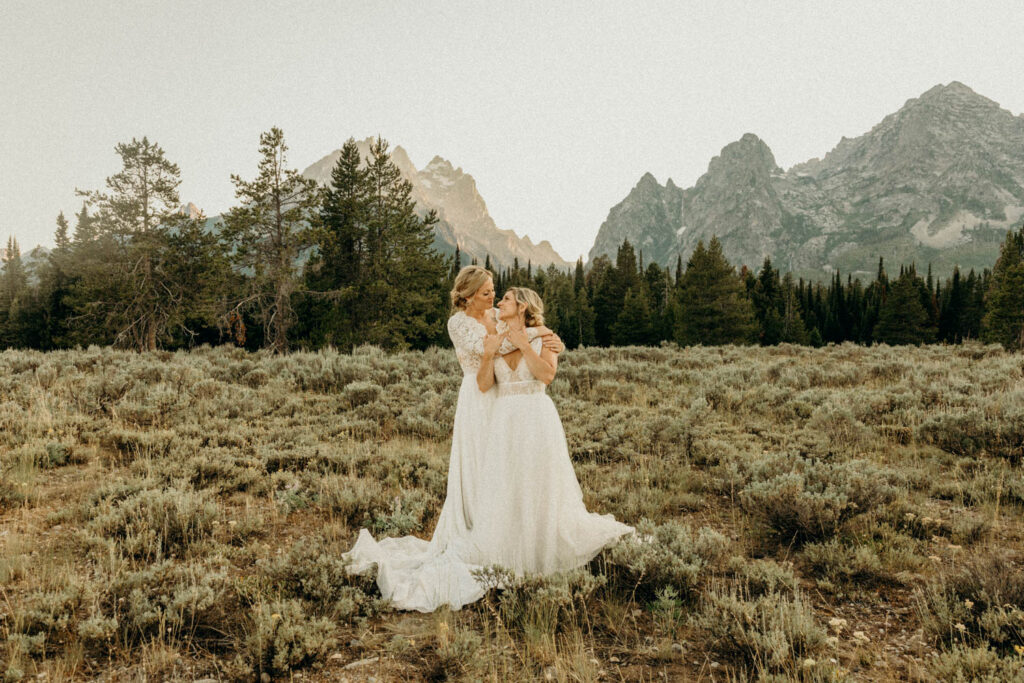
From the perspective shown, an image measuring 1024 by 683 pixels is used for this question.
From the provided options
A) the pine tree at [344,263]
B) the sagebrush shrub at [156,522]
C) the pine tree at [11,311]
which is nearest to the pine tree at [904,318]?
the pine tree at [344,263]

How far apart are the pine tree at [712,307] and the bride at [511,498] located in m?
36.2

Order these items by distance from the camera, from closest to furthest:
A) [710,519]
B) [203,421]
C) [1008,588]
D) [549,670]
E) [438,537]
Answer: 1. [549,670]
2. [1008,588]
3. [438,537]
4. [710,519]
5. [203,421]

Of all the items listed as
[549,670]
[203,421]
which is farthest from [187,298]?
[549,670]

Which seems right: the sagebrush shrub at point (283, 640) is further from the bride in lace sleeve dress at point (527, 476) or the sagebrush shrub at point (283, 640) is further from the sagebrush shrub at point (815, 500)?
the sagebrush shrub at point (815, 500)

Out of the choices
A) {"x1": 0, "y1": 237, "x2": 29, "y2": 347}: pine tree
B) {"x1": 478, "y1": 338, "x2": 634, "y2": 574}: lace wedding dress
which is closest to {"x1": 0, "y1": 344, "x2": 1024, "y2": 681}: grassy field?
{"x1": 478, "y1": 338, "x2": 634, "y2": 574}: lace wedding dress

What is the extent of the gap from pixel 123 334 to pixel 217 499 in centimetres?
3051

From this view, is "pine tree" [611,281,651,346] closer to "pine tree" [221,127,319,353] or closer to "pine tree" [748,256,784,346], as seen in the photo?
"pine tree" [748,256,784,346]

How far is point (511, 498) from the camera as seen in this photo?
4.07 metres

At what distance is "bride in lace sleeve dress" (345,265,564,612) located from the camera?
3.86 metres

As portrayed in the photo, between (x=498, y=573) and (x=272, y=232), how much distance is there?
27.3 m

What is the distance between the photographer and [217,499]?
5262 mm

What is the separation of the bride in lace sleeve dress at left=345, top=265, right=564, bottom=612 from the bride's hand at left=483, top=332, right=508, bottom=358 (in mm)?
105

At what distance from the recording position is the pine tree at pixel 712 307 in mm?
37719

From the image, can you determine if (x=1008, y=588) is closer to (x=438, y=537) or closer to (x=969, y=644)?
(x=969, y=644)
